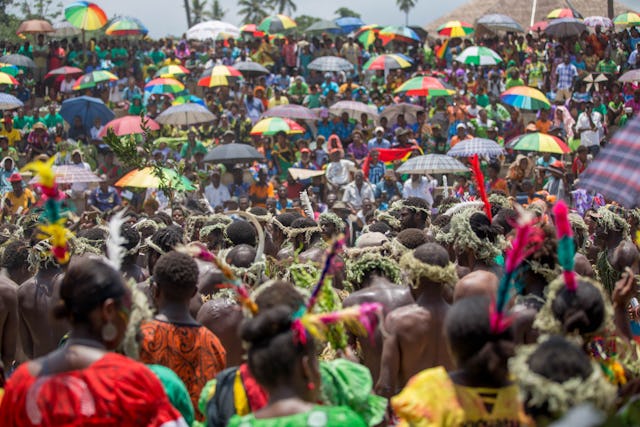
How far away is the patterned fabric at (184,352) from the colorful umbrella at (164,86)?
20.2 metres

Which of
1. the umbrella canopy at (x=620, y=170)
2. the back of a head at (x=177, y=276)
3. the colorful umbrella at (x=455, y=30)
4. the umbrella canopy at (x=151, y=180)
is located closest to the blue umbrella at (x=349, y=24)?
the colorful umbrella at (x=455, y=30)

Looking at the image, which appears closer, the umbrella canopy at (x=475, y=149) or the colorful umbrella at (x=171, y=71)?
the umbrella canopy at (x=475, y=149)

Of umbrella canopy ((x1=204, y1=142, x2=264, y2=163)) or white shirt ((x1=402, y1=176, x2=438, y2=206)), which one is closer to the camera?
white shirt ((x1=402, y1=176, x2=438, y2=206))

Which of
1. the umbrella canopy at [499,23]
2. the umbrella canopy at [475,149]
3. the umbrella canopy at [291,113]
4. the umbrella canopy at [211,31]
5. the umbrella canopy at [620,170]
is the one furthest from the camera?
the umbrella canopy at [211,31]

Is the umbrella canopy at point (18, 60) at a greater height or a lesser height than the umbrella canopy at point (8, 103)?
greater

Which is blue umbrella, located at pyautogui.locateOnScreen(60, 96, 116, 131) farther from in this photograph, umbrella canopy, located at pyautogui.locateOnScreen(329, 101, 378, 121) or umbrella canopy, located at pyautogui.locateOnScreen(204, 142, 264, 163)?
umbrella canopy, located at pyautogui.locateOnScreen(329, 101, 378, 121)

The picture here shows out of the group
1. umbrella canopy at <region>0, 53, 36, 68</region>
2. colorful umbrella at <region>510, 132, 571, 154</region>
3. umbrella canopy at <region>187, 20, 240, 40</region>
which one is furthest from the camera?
umbrella canopy at <region>187, 20, 240, 40</region>

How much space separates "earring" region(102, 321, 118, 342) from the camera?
391 centimetres

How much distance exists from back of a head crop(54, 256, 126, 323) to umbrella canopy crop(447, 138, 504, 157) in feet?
42.2

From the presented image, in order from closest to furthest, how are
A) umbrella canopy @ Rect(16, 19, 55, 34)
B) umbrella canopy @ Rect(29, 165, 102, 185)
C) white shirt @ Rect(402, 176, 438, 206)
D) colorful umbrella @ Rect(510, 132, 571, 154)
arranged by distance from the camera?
1. umbrella canopy @ Rect(29, 165, 102, 185)
2. white shirt @ Rect(402, 176, 438, 206)
3. colorful umbrella @ Rect(510, 132, 571, 154)
4. umbrella canopy @ Rect(16, 19, 55, 34)

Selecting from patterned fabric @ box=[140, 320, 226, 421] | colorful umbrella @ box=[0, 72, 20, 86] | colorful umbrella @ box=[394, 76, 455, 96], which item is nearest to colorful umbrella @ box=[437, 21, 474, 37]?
colorful umbrella @ box=[394, 76, 455, 96]

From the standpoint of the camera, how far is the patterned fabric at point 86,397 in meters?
3.68

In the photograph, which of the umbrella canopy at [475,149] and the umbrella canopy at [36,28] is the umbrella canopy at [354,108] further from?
the umbrella canopy at [36,28]

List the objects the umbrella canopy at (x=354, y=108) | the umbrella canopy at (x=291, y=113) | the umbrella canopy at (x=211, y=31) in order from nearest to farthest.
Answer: the umbrella canopy at (x=291, y=113), the umbrella canopy at (x=354, y=108), the umbrella canopy at (x=211, y=31)
